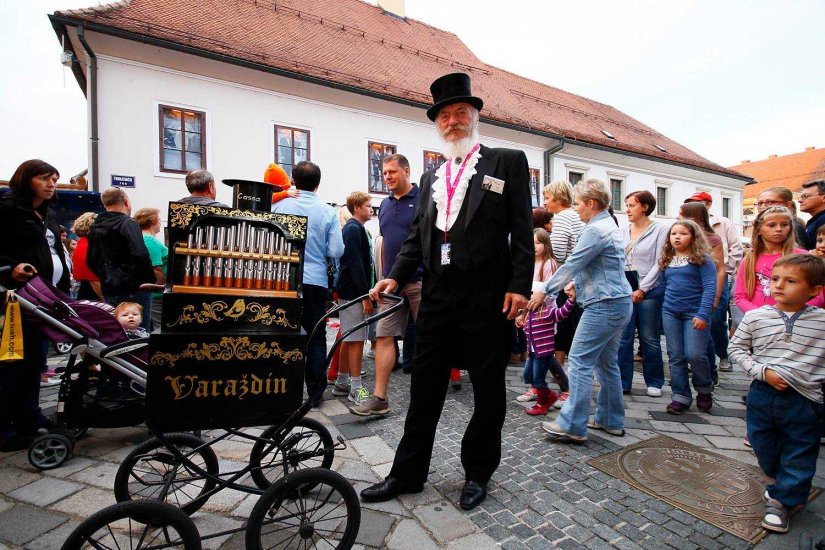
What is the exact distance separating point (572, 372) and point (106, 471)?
311cm

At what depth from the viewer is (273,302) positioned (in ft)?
6.30

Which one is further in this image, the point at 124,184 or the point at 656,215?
the point at 656,215

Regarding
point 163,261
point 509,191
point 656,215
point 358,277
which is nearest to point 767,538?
point 509,191

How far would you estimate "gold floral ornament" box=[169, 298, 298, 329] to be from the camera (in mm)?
1817

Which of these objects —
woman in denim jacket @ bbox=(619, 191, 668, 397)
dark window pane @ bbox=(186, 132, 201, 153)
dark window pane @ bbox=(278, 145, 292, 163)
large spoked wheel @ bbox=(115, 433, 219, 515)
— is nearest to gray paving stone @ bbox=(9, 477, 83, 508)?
large spoked wheel @ bbox=(115, 433, 219, 515)

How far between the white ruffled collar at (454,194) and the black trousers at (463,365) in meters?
0.34

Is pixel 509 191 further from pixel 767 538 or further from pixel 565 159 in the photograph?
pixel 565 159

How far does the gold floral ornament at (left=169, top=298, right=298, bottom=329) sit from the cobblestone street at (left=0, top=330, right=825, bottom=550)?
1.07 meters

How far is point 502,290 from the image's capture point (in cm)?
247

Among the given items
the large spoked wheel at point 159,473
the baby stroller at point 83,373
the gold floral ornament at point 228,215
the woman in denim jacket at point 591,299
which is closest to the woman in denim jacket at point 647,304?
the woman in denim jacket at point 591,299

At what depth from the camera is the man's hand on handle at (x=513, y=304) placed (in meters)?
2.34

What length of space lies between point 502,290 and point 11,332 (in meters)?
3.10

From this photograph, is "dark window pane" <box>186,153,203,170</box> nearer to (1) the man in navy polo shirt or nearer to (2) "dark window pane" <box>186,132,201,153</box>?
(2) "dark window pane" <box>186,132,201,153</box>

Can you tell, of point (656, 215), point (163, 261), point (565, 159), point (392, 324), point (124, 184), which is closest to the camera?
point (392, 324)
